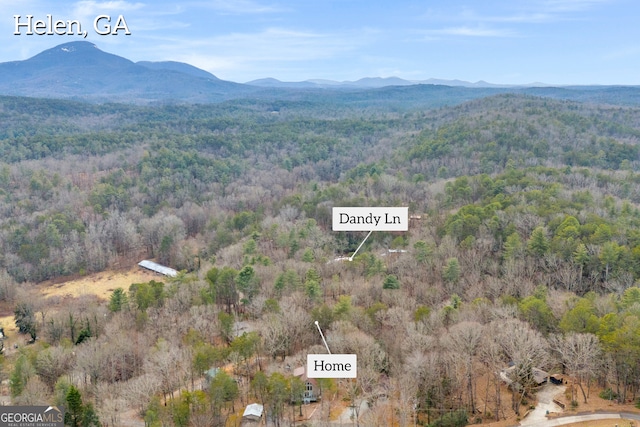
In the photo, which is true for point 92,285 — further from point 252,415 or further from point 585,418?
point 585,418

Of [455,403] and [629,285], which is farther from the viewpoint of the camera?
[629,285]

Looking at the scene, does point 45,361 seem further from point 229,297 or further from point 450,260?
point 450,260

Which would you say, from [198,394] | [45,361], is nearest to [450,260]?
[198,394]

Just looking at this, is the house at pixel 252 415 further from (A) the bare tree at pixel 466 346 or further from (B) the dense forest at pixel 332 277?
(A) the bare tree at pixel 466 346

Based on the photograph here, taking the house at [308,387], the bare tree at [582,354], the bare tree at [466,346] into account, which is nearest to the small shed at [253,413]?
the house at [308,387]

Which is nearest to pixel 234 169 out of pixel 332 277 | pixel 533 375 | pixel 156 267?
pixel 156 267

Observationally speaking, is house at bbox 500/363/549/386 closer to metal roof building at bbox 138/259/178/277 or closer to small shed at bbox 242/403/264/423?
small shed at bbox 242/403/264/423

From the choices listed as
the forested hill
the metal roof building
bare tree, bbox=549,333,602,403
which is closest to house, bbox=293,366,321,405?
bare tree, bbox=549,333,602,403
